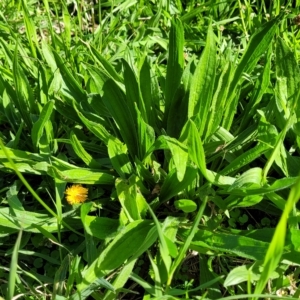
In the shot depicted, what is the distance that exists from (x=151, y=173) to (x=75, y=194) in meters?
0.26

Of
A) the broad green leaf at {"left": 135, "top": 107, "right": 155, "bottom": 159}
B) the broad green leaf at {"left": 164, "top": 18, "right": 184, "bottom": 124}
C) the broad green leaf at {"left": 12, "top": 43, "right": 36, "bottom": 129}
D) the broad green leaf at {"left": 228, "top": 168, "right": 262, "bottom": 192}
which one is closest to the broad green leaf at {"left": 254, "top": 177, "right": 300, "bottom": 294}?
the broad green leaf at {"left": 228, "top": 168, "right": 262, "bottom": 192}

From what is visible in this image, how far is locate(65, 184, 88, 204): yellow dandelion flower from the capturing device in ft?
5.30

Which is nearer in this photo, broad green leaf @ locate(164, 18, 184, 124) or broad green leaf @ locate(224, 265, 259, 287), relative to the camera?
broad green leaf @ locate(224, 265, 259, 287)

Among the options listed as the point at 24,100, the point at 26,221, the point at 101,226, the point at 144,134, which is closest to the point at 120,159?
the point at 144,134

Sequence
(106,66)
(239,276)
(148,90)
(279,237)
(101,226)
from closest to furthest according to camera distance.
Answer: (279,237), (239,276), (101,226), (148,90), (106,66)


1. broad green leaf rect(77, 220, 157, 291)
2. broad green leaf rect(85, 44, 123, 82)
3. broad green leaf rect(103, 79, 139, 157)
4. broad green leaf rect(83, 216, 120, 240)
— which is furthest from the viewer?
broad green leaf rect(85, 44, 123, 82)

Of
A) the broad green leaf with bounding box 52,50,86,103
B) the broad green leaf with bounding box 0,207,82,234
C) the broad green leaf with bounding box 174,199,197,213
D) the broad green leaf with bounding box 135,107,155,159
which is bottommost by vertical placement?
the broad green leaf with bounding box 0,207,82,234

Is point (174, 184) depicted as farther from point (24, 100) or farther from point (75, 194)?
point (24, 100)

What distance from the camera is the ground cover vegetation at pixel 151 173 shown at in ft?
4.72

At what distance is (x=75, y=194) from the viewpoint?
1.62 metres

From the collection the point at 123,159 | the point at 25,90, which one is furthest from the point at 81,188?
the point at 25,90

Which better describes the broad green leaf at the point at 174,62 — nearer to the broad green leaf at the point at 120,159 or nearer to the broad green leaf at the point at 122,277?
the broad green leaf at the point at 120,159

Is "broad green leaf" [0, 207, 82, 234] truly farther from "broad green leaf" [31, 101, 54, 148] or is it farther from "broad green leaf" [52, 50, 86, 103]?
"broad green leaf" [52, 50, 86, 103]

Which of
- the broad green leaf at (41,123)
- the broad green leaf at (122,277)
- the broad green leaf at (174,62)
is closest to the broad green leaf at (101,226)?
the broad green leaf at (122,277)
